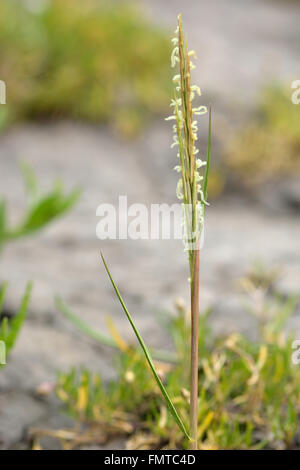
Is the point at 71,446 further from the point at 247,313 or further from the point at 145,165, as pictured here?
the point at 145,165

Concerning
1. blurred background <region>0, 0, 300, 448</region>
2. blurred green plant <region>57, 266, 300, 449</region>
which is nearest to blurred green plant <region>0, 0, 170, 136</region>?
blurred background <region>0, 0, 300, 448</region>

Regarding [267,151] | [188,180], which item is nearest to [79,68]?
[267,151]

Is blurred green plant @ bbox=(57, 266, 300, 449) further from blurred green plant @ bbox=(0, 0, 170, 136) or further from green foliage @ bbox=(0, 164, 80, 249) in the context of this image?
blurred green plant @ bbox=(0, 0, 170, 136)

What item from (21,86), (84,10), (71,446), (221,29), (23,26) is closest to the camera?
(71,446)

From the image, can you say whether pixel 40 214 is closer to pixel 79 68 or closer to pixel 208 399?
pixel 208 399

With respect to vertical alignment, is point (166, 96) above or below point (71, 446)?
above

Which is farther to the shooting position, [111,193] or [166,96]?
[166,96]

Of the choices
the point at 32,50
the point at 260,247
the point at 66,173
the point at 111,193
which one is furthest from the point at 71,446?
the point at 32,50
